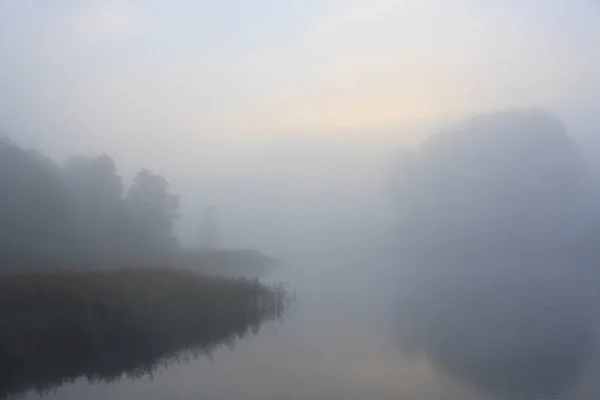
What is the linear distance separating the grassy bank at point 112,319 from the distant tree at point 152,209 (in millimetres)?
620

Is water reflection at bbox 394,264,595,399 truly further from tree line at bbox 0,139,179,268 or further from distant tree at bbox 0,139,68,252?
distant tree at bbox 0,139,68,252

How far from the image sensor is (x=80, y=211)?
25.6ft

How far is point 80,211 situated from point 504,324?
5.59m

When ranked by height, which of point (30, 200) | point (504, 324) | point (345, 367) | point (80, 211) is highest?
point (30, 200)

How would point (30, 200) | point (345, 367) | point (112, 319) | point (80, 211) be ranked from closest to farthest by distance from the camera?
point (345, 367), point (112, 319), point (30, 200), point (80, 211)

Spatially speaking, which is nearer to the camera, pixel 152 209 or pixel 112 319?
pixel 112 319

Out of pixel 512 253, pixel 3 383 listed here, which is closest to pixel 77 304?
pixel 3 383

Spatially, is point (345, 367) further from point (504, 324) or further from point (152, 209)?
point (152, 209)

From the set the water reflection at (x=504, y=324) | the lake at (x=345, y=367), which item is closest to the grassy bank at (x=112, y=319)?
the lake at (x=345, y=367)

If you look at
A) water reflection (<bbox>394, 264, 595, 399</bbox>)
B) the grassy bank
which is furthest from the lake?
the grassy bank

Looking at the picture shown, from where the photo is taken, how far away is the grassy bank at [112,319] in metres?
4.74

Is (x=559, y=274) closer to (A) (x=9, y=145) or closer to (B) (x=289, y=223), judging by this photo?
(B) (x=289, y=223)

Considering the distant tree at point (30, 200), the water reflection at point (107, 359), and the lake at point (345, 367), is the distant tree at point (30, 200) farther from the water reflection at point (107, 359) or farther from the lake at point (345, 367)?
the lake at point (345, 367)

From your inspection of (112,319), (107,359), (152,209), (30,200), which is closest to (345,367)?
(107,359)
